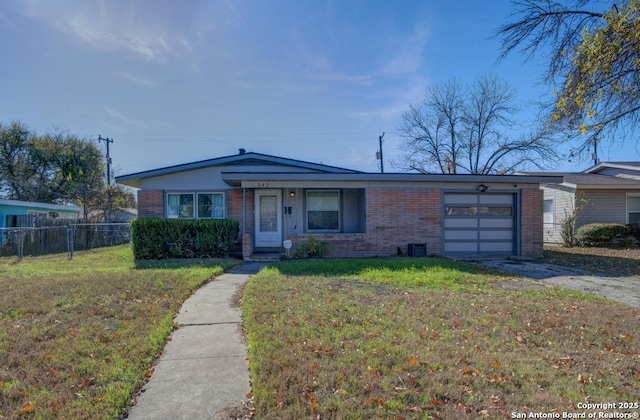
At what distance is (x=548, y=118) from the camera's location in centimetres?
751

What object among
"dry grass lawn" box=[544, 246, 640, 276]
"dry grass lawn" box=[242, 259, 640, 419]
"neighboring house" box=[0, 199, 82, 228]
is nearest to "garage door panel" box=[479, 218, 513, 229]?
"dry grass lawn" box=[544, 246, 640, 276]

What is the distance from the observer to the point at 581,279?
8.45m

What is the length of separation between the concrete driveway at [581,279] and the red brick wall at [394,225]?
2165 mm

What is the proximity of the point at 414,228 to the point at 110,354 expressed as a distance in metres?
10.0

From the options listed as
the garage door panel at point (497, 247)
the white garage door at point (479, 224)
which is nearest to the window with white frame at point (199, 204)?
the white garage door at point (479, 224)

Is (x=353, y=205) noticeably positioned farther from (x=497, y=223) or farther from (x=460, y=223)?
(x=497, y=223)

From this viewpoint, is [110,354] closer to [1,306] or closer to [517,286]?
[1,306]

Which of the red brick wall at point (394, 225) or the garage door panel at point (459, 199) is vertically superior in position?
the garage door panel at point (459, 199)

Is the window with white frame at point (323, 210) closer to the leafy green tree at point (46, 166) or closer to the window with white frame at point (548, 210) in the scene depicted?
the window with white frame at point (548, 210)

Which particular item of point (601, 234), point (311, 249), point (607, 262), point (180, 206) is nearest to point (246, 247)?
point (311, 249)

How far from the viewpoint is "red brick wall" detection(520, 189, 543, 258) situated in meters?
12.5

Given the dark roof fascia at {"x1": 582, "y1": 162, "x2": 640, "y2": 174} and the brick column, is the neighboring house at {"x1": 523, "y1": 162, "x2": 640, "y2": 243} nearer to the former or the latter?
the dark roof fascia at {"x1": 582, "y1": 162, "x2": 640, "y2": 174}

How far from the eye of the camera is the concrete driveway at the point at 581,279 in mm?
6984

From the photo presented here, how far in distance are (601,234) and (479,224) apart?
7908mm
